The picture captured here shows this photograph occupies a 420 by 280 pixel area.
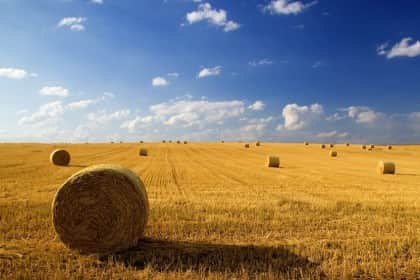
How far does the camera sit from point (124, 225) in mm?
7730

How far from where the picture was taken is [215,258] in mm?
7070

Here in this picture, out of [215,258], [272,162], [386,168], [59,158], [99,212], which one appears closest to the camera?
[215,258]

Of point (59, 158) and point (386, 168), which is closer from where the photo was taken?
point (386, 168)

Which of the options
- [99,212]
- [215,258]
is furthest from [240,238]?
[99,212]

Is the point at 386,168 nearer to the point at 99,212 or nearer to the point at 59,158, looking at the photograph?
the point at 99,212

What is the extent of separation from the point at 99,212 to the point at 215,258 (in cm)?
258

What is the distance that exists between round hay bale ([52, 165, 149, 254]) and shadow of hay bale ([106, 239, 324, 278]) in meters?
0.38

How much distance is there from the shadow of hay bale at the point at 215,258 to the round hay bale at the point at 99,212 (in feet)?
1.23

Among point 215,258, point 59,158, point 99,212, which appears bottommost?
point 215,258

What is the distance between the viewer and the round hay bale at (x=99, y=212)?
24.7 ft

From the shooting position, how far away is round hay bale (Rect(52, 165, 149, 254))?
7.54m

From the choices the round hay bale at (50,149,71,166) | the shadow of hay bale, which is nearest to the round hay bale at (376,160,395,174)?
the shadow of hay bale

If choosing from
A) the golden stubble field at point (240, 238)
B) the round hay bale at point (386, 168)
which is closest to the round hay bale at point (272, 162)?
the round hay bale at point (386, 168)

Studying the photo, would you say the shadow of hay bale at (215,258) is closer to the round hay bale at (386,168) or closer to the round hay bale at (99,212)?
the round hay bale at (99,212)
